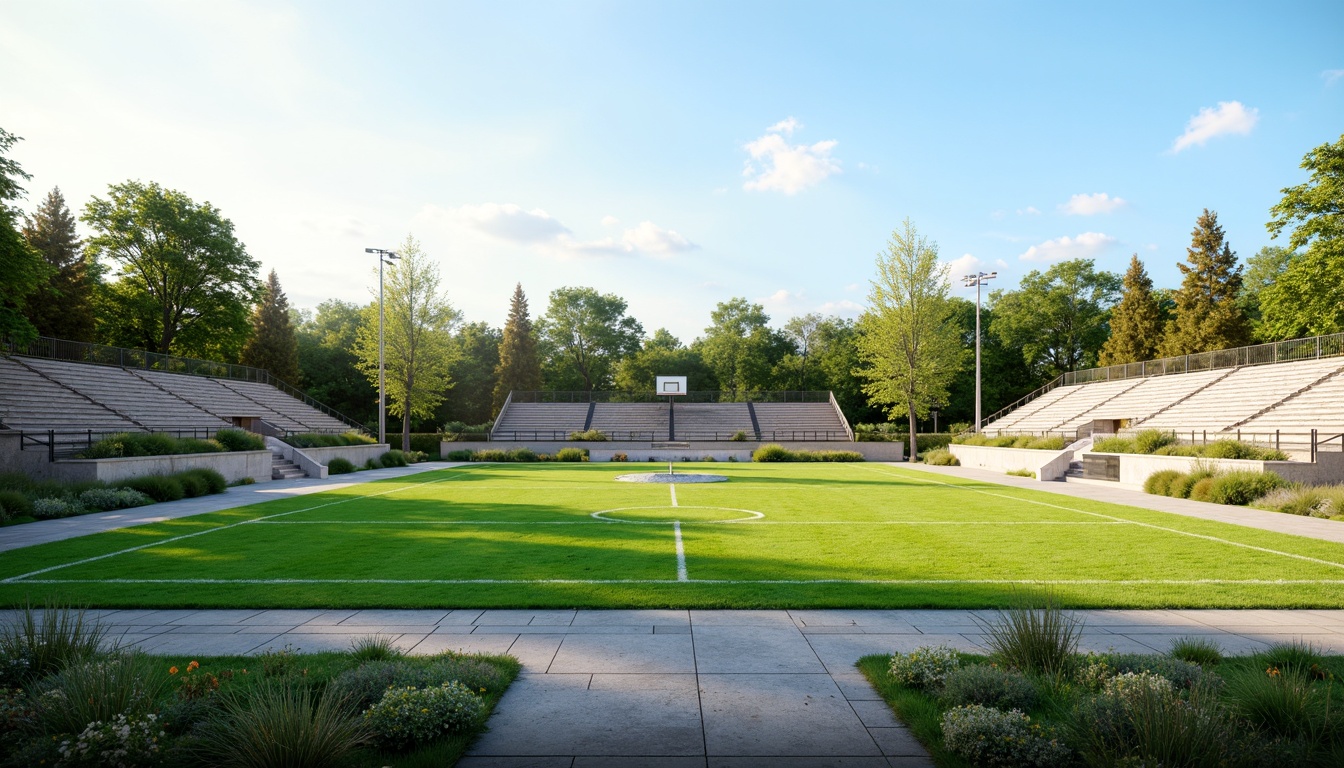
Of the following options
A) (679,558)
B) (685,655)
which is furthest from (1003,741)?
(679,558)

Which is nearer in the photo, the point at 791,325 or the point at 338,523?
the point at 338,523

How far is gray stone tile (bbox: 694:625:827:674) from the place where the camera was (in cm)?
563

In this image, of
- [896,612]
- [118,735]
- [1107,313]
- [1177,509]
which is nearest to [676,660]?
[896,612]

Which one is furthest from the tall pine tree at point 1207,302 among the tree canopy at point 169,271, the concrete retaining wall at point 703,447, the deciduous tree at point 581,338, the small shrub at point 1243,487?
the tree canopy at point 169,271

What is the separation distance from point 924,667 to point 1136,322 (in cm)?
5784

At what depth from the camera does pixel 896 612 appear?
7.45 meters

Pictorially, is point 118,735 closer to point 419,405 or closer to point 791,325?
point 419,405

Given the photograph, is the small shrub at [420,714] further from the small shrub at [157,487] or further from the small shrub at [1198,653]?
the small shrub at [157,487]

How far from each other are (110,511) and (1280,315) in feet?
132

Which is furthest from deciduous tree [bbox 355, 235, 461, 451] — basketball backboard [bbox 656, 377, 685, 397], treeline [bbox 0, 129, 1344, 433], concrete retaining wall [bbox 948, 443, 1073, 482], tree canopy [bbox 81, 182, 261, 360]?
concrete retaining wall [bbox 948, 443, 1073, 482]

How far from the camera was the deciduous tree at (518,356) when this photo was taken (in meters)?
64.5

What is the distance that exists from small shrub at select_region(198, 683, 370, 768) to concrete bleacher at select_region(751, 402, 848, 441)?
151 ft

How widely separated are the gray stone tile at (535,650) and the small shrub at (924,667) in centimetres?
278

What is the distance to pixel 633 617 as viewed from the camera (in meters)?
7.24
